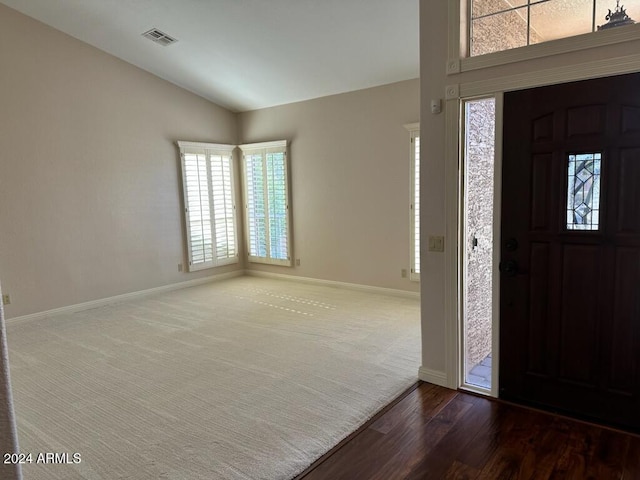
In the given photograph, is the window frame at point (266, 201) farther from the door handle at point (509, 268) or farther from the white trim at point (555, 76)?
the door handle at point (509, 268)

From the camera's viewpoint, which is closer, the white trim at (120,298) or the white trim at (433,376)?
the white trim at (433,376)

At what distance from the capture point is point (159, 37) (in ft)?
16.4

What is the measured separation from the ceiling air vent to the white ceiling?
0.07 m

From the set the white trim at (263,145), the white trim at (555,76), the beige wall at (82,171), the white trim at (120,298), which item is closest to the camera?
the white trim at (555,76)

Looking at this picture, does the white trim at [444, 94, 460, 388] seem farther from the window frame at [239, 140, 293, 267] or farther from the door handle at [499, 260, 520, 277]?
the window frame at [239, 140, 293, 267]

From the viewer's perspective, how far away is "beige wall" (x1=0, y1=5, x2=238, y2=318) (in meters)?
4.87

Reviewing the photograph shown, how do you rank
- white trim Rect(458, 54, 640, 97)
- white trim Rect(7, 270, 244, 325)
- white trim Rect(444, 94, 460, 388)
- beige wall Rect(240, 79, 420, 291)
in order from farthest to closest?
beige wall Rect(240, 79, 420, 291) → white trim Rect(7, 270, 244, 325) → white trim Rect(444, 94, 460, 388) → white trim Rect(458, 54, 640, 97)

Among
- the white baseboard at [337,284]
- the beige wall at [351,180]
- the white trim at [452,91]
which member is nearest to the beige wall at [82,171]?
the white baseboard at [337,284]

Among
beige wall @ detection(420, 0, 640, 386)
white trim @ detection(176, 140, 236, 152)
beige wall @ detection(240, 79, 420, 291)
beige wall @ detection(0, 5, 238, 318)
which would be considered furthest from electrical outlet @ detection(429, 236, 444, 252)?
white trim @ detection(176, 140, 236, 152)

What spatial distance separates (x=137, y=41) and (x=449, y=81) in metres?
4.12

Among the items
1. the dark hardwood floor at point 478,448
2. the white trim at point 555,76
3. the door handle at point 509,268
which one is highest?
the white trim at point 555,76

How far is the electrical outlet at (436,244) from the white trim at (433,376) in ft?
3.02

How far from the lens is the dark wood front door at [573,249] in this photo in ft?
7.82

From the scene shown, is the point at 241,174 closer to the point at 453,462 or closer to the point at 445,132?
the point at 445,132
